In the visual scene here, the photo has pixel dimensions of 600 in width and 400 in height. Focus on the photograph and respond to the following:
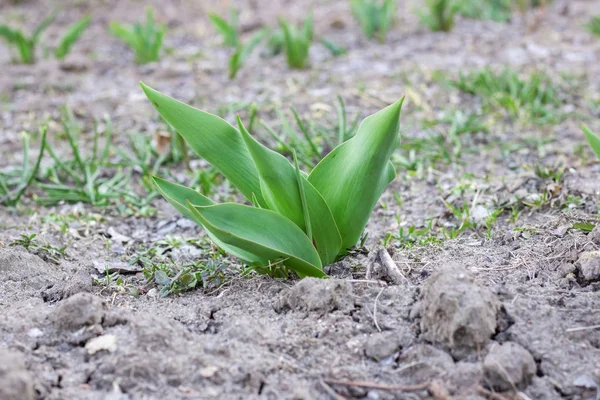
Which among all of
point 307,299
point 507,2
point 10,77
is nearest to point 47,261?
point 307,299

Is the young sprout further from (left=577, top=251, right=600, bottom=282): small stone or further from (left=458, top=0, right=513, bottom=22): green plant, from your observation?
(left=577, top=251, right=600, bottom=282): small stone

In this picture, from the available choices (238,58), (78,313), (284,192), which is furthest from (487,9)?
(78,313)

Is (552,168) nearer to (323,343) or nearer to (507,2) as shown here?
(323,343)

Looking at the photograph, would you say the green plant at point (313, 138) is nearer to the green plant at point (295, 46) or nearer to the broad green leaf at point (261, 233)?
the green plant at point (295, 46)


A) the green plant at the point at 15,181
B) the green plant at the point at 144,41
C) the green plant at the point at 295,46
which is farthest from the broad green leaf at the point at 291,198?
the green plant at the point at 144,41

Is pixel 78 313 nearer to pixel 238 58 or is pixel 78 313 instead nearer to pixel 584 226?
pixel 584 226

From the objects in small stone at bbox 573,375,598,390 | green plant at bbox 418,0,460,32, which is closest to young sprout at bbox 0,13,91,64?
green plant at bbox 418,0,460,32
